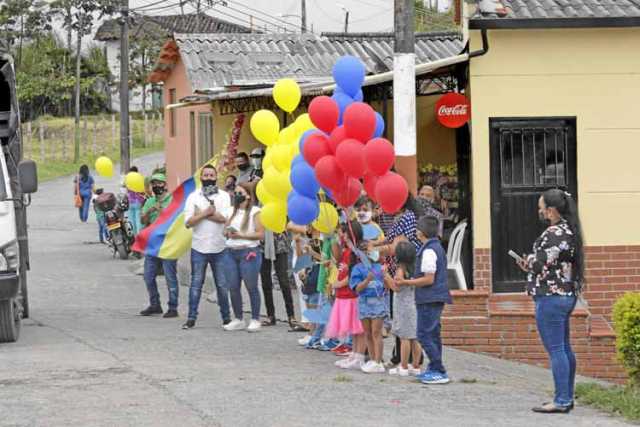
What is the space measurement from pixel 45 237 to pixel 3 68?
1666cm

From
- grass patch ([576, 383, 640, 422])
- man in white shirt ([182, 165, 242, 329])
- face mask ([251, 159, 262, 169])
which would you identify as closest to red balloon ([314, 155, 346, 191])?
grass patch ([576, 383, 640, 422])

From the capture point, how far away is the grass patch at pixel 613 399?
9688 mm

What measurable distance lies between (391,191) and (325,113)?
936mm

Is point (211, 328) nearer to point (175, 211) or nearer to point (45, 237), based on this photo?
point (175, 211)

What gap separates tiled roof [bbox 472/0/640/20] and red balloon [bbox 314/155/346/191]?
170 inches

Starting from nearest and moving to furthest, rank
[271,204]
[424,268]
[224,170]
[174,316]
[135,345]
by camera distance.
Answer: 1. [424,268]
2. [271,204]
3. [135,345]
4. [174,316]
5. [224,170]

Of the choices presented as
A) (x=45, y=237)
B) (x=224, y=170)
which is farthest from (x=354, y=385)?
(x=45, y=237)

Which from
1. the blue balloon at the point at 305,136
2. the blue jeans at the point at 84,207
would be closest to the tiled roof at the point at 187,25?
the blue jeans at the point at 84,207

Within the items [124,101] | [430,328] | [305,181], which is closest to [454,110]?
[305,181]

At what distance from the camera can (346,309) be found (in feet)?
38.8

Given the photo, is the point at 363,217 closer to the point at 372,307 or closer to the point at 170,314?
the point at 372,307

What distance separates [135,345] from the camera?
1327 centimetres

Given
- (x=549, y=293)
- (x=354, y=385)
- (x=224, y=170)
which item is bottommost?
(x=354, y=385)

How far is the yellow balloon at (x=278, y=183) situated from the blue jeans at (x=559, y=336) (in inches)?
114
